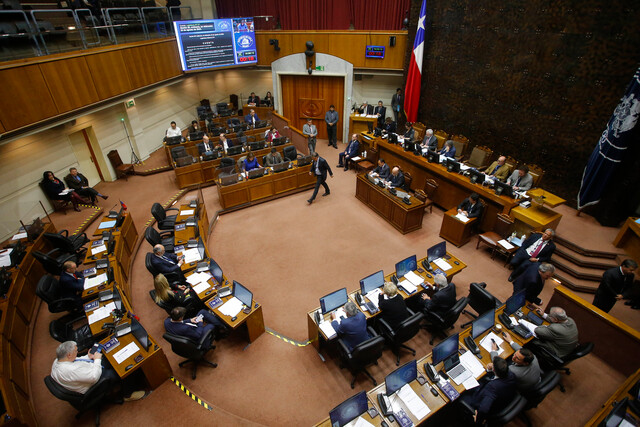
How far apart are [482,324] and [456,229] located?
350cm

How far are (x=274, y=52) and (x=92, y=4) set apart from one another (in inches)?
267

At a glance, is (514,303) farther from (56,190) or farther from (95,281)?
(56,190)

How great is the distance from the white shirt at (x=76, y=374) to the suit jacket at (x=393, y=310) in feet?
14.2

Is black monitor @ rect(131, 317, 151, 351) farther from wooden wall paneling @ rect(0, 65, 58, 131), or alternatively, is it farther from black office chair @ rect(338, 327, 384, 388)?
wooden wall paneling @ rect(0, 65, 58, 131)

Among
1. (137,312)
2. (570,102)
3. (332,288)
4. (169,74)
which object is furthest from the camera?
(169,74)

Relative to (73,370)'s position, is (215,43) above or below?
above

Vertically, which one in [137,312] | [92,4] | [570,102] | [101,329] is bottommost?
[137,312]

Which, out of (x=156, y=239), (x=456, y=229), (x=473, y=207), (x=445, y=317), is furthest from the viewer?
(x=456, y=229)

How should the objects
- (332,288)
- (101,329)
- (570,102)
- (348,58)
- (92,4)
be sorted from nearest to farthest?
(101,329)
(332,288)
(570,102)
(92,4)
(348,58)

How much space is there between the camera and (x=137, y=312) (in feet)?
21.5

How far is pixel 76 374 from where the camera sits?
14.0 ft

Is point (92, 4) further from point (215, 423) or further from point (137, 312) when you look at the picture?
point (215, 423)

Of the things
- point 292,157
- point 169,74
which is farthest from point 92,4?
point 292,157

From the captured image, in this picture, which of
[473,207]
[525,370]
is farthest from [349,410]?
[473,207]
